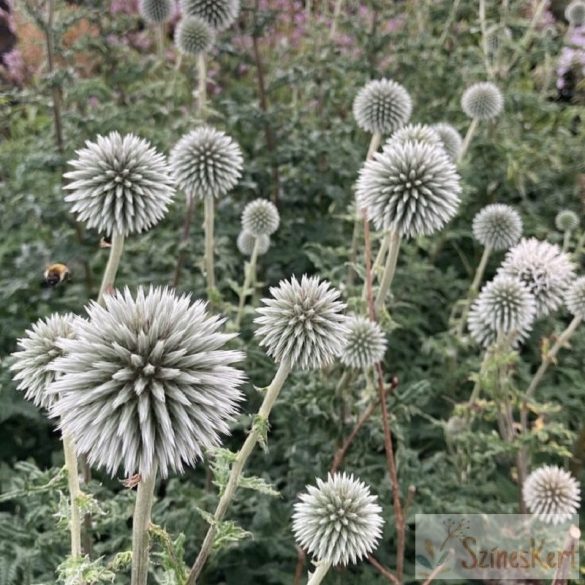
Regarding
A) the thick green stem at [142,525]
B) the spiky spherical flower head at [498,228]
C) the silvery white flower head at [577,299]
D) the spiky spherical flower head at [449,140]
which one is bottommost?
the thick green stem at [142,525]

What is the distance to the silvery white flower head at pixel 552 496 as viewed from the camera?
111 inches

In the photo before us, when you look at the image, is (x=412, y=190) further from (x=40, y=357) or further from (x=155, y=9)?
(x=155, y=9)

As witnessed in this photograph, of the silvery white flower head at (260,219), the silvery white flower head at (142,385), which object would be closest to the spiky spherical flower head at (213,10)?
the silvery white flower head at (260,219)

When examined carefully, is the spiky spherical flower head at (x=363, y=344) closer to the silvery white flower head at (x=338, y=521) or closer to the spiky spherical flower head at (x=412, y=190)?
the spiky spherical flower head at (x=412, y=190)

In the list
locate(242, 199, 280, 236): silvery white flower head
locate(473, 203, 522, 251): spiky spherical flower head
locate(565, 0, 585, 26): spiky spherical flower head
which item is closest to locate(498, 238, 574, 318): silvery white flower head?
locate(473, 203, 522, 251): spiky spherical flower head

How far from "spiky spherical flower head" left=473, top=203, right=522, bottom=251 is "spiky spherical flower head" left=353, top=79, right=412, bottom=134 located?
756 millimetres

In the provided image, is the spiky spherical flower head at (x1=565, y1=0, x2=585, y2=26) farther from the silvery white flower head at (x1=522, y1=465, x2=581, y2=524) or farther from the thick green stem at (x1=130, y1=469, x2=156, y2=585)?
the thick green stem at (x1=130, y1=469, x2=156, y2=585)

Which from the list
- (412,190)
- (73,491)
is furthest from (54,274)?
(412,190)

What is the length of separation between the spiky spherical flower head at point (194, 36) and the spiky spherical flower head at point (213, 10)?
1.7 inches

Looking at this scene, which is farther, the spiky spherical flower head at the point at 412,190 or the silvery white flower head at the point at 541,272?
the silvery white flower head at the point at 541,272

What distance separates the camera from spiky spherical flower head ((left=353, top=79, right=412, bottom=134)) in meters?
3.63

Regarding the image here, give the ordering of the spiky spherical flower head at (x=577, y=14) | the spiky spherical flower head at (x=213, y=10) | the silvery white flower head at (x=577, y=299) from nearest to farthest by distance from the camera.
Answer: the silvery white flower head at (x=577, y=299) → the spiky spherical flower head at (x=213, y=10) → the spiky spherical flower head at (x=577, y=14)

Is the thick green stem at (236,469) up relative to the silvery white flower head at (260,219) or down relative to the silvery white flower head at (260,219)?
down

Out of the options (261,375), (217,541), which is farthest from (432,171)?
(217,541)
